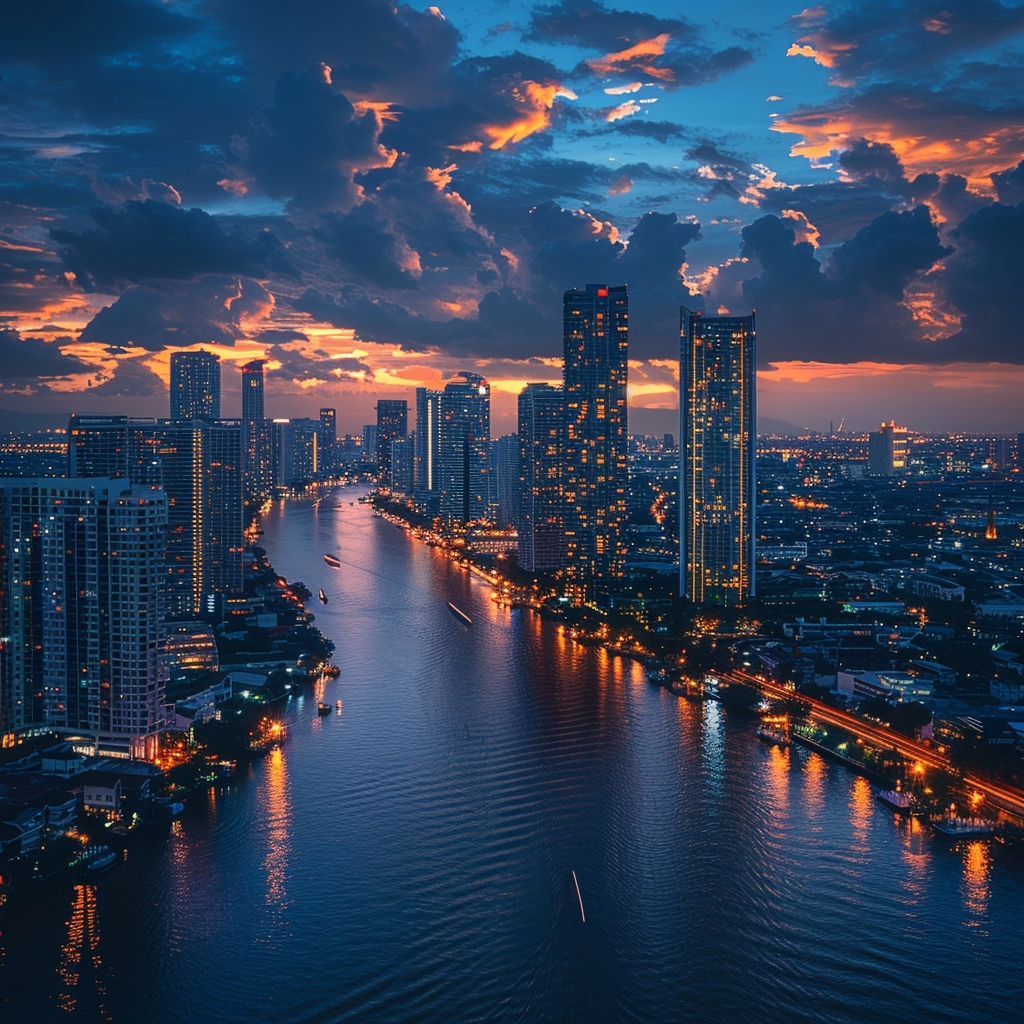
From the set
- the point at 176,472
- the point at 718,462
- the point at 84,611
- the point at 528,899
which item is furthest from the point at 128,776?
the point at 718,462

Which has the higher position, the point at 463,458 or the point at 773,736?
the point at 463,458

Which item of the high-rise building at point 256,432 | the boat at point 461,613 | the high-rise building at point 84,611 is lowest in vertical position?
the boat at point 461,613

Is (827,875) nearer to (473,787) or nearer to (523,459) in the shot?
(473,787)

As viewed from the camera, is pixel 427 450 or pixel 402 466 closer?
pixel 427 450

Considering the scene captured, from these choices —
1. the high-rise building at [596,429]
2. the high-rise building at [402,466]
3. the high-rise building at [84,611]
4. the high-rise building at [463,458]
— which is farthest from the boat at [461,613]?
the high-rise building at [402,466]

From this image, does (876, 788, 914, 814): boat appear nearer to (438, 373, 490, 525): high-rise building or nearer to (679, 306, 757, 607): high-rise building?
(679, 306, 757, 607): high-rise building

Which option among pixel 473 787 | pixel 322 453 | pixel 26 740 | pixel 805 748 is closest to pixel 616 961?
pixel 473 787

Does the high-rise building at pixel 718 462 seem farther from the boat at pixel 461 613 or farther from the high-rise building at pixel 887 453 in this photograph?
the high-rise building at pixel 887 453

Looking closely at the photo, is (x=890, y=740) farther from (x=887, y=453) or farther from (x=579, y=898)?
(x=887, y=453)
